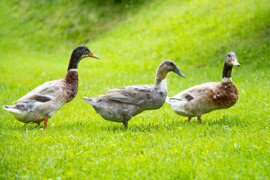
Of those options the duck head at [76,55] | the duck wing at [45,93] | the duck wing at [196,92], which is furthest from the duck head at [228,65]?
the duck wing at [45,93]

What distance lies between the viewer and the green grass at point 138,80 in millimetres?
4863

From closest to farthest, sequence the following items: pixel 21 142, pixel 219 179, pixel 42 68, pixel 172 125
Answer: pixel 219 179 < pixel 21 142 < pixel 172 125 < pixel 42 68

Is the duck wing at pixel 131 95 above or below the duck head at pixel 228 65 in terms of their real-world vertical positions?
below

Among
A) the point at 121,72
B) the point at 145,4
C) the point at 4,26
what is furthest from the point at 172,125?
the point at 4,26

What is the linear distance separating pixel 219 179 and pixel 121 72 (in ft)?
40.0

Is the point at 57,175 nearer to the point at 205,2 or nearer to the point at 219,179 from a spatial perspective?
the point at 219,179

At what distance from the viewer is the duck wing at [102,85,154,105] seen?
675 centimetres

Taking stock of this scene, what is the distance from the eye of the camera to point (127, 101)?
6727 mm

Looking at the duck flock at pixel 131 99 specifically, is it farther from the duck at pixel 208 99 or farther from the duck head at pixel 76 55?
the duck head at pixel 76 55

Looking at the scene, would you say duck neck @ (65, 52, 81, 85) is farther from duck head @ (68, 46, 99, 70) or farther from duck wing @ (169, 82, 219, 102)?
duck wing @ (169, 82, 219, 102)

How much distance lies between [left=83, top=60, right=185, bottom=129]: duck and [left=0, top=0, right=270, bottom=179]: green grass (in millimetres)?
398

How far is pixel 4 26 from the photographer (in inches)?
1239

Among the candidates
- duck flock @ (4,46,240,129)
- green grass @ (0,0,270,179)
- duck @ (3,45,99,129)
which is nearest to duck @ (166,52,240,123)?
duck flock @ (4,46,240,129)

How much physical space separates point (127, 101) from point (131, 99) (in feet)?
0.33
